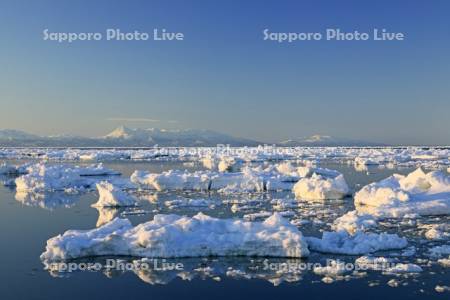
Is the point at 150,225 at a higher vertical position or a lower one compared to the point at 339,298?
higher

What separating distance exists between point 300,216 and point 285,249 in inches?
182

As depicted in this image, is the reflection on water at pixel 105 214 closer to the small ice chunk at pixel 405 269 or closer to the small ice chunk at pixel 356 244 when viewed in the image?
the small ice chunk at pixel 356 244

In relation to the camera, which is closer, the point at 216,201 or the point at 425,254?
the point at 425,254

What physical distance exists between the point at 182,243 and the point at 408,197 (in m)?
7.98

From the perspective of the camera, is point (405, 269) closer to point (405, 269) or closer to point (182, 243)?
point (405, 269)

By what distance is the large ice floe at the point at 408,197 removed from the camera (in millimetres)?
14195

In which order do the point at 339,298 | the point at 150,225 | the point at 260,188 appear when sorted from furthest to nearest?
the point at 260,188 < the point at 150,225 < the point at 339,298

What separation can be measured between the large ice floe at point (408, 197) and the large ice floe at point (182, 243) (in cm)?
493

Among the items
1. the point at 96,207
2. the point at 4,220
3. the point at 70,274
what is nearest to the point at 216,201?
the point at 96,207

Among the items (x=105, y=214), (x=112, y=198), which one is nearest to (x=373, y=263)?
(x=105, y=214)

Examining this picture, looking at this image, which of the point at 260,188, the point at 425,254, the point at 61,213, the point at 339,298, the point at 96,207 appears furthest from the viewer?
the point at 260,188

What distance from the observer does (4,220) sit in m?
14.3

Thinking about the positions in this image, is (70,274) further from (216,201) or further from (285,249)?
(216,201)

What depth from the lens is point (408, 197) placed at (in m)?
15.0
